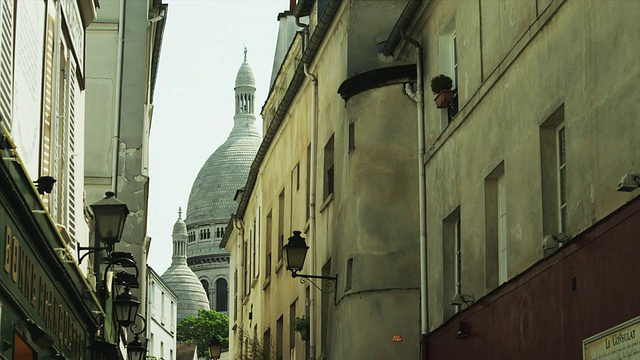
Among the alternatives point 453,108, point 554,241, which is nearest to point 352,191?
point 453,108

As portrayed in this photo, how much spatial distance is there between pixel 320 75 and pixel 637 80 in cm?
1581

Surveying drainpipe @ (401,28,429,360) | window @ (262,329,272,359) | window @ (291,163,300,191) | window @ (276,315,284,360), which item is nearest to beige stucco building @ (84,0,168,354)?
window @ (291,163,300,191)

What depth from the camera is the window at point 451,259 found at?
19172mm

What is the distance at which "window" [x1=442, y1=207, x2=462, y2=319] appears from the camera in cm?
1917

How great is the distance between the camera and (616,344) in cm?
1241

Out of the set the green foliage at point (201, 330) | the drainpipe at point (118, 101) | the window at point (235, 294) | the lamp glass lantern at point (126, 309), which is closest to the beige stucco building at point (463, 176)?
the lamp glass lantern at point (126, 309)

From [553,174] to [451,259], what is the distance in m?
4.56

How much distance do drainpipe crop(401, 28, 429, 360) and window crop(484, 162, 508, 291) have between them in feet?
11.1

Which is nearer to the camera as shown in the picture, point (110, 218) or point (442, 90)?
point (110, 218)

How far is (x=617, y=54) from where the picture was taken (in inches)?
503

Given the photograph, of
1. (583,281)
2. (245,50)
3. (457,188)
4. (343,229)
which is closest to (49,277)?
(583,281)

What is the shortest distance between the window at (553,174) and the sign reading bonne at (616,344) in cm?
189

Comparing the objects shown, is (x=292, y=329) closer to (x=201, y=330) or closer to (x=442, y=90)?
(x=442, y=90)

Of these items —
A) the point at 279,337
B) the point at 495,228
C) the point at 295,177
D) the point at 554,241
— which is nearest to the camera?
the point at 554,241
